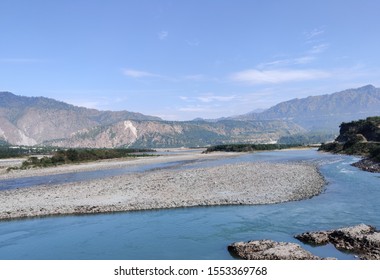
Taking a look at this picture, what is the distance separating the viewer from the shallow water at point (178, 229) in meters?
22.6

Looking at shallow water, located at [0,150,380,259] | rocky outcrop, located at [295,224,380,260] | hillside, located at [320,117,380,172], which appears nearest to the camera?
rocky outcrop, located at [295,224,380,260]

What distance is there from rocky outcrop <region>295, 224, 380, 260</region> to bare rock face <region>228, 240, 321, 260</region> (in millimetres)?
2484

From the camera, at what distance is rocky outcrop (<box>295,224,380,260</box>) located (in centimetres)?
1994

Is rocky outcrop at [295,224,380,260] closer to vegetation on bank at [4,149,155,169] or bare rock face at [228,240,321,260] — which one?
bare rock face at [228,240,321,260]

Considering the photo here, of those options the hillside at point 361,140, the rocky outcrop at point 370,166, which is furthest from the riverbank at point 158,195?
the hillside at point 361,140

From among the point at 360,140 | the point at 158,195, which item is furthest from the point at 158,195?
the point at 360,140

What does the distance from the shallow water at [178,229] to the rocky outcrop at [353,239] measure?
0.67 metres

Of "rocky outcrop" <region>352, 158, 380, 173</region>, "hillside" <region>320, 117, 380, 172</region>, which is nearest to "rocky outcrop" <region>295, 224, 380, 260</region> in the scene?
"rocky outcrop" <region>352, 158, 380, 173</region>

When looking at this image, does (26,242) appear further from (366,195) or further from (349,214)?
(366,195)

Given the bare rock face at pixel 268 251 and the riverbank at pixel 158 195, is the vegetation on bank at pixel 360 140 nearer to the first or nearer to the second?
the riverbank at pixel 158 195

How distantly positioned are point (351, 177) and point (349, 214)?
24.6m

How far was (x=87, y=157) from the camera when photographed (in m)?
118

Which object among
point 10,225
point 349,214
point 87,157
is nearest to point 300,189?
point 349,214

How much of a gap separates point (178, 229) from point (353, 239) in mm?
11637
